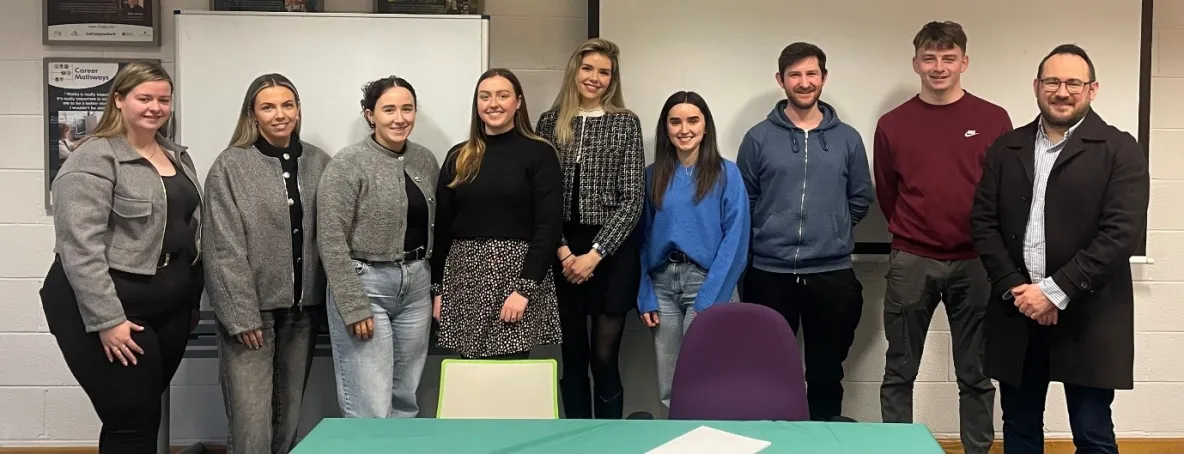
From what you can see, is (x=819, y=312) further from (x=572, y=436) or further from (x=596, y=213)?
(x=572, y=436)

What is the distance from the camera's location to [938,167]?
10.1 feet

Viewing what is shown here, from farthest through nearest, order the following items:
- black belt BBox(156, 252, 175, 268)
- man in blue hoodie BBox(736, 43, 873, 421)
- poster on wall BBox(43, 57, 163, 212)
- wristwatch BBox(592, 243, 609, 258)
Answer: poster on wall BBox(43, 57, 163, 212) < man in blue hoodie BBox(736, 43, 873, 421) < wristwatch BBox(592, 243, 609, 258) < black belt BBox(156, 252, 175, 268)

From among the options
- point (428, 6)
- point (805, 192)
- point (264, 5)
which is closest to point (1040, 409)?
point (805, 192)

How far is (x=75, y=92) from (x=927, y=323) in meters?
3.56

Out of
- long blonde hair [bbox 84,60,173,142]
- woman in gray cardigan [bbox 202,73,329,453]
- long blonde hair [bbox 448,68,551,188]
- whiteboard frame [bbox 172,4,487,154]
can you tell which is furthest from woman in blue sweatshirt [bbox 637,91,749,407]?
long blonde hair [bbox 84,60,173,142]

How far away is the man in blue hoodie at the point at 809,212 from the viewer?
3.04 meters

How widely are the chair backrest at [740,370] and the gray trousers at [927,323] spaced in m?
1.05

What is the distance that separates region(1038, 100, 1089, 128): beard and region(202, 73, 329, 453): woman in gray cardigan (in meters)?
2.39

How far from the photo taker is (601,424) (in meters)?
1.90

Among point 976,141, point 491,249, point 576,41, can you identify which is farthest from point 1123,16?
point 491,249

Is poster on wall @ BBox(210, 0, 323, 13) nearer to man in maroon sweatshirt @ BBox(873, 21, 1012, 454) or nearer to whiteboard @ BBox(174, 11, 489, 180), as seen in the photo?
whiteboard @ BBox(174, 11, 489, 180)

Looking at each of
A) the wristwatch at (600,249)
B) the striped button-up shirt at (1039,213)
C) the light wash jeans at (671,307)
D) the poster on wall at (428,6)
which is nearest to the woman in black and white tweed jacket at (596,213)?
the wristwatch at (600,249)

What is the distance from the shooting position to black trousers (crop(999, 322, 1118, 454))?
2.57 m

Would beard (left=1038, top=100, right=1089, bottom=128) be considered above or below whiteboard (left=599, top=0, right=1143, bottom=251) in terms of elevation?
below
